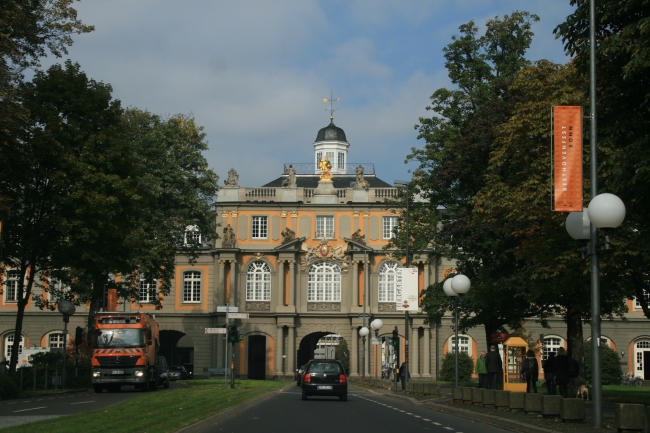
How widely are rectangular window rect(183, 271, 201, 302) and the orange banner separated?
2676 inches

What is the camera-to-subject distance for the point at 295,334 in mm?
82750

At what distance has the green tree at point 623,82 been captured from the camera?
19.2 metres

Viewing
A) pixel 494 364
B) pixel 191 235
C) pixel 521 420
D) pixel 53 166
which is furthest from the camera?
pixel 191 235

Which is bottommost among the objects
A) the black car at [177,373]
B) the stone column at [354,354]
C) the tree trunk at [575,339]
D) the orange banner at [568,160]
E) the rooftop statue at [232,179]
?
the black car at [177,373]

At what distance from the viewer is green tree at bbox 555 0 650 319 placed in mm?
19188

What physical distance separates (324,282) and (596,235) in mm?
66144

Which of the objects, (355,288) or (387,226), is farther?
(387,226)

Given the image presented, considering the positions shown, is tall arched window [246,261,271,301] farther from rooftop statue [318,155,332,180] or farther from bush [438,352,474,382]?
bush [438,352,474,382]

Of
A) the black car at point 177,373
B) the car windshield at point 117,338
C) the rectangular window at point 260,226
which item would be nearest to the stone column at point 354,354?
the rectangular window at point 260,226

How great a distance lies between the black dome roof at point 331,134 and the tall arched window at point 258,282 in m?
20.9

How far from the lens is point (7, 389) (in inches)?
1256

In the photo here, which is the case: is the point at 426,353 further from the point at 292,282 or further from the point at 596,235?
the point at 596,235

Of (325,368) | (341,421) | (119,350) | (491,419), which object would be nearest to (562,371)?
(491,419)

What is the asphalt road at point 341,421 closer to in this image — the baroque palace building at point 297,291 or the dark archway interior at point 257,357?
the baroque palace building at point 297,291
